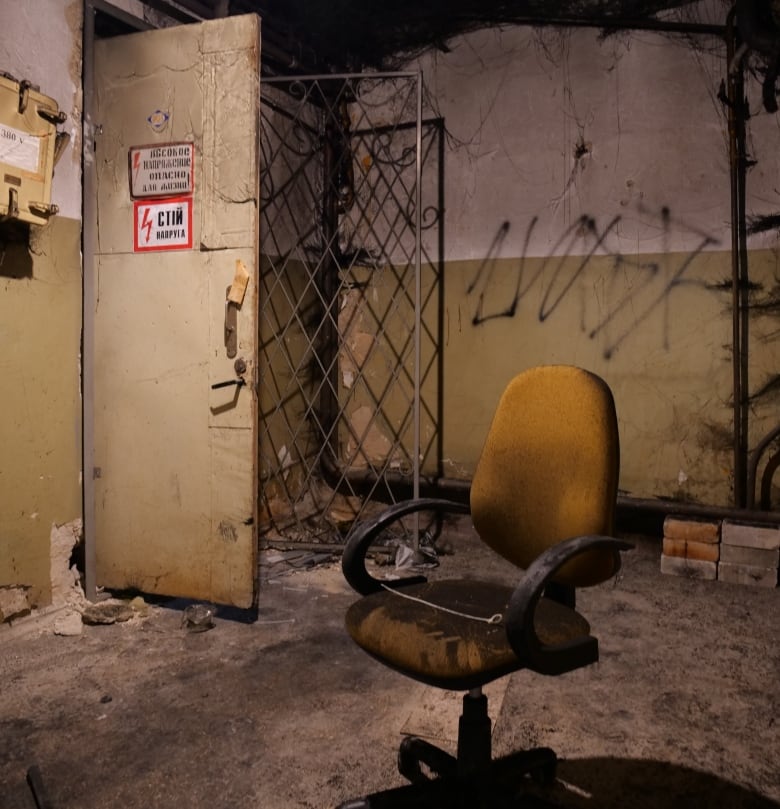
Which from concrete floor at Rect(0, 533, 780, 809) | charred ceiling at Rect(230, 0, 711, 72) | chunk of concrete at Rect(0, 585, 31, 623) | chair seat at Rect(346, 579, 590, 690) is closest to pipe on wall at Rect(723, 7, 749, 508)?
charred ceiling at Rect(230, 0, 711, 72)

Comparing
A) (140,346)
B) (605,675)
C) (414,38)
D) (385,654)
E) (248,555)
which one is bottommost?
(605,675)

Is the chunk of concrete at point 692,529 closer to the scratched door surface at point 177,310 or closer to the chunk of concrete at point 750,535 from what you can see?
the chunk of concrete at point 750,535

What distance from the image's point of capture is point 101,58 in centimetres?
→ 273

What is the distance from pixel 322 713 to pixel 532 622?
3.39 ft

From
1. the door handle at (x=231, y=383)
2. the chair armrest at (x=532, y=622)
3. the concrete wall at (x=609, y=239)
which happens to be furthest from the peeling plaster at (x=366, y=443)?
the chair armrest at (x=532, y=622)

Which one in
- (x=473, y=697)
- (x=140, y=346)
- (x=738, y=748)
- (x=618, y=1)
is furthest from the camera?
(x=618, y=1)

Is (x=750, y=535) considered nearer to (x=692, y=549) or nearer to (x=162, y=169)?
(x=692, y=549)

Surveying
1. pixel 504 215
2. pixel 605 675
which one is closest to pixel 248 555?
pixel 605 675

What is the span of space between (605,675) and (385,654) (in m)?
1.20

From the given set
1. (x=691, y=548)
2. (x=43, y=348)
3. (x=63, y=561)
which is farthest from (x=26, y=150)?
(x=691, y=548)

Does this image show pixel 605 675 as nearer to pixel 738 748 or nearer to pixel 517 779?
pixel 738 748

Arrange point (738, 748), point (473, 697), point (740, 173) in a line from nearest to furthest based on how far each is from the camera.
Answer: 1. point (473, 697)
2. point (738, 748)
3. point (740, 173)

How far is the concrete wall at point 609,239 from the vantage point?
11.2ft

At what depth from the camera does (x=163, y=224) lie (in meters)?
2.71
